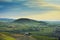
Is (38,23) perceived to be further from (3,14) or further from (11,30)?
(3,14)

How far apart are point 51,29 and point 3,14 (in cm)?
77

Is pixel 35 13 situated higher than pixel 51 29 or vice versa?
pixel 35 13

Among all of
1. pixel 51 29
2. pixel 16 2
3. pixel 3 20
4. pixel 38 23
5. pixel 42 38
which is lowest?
pixel 42 38

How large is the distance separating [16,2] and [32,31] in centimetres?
51

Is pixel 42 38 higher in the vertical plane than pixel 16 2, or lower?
lower

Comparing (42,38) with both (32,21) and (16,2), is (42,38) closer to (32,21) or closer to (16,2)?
(32,21)

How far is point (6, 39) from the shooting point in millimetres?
1738

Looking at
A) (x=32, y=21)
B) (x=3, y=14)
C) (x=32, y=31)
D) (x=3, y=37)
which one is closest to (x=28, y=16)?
(x=32, y=21)

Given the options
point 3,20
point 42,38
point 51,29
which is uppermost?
point 3,20

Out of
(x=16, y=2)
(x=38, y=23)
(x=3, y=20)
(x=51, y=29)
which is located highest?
(x=16, y=2)

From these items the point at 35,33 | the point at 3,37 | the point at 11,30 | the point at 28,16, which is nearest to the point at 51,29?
the point at 35,33

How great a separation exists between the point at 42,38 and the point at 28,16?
0.40m

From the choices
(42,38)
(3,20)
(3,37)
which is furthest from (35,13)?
(3,37)

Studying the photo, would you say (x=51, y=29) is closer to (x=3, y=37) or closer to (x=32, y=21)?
(x=32, y=21)
